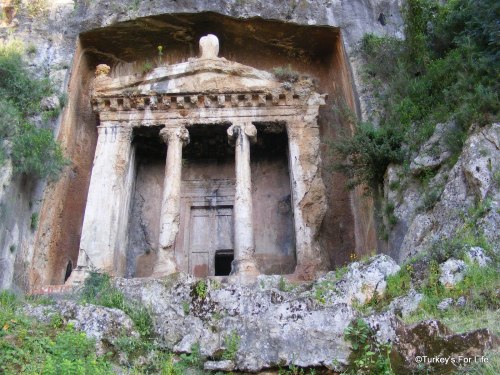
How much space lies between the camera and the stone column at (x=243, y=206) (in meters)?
12.6

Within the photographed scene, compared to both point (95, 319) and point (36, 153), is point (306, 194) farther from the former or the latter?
point (95, 319)

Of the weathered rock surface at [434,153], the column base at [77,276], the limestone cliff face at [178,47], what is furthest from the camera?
the limestone cliff face at [178,47]

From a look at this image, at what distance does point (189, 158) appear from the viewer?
16.0 metres

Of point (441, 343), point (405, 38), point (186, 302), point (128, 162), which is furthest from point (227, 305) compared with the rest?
point (405, 38)

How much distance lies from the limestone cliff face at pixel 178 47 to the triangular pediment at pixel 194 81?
49.8 inches

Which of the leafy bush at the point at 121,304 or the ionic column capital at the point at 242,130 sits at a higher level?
the ionic column capital at the point at 242,130

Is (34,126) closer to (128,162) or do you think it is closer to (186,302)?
(128,162)

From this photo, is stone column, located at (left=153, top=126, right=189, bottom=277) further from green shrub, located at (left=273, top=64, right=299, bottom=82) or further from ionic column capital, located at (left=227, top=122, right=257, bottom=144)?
green shrub, located at (left=273, top=64, right=299, bottom=82)

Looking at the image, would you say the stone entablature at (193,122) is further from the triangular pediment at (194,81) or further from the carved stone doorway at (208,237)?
the carved stone doorway at (208,237)

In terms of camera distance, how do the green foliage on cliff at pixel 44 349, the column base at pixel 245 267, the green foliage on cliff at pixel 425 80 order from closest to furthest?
the green foliage on cliff at pixel 44 349 < the green foliage on cliff at pixel 425 80 < the column base at pixel 245 267

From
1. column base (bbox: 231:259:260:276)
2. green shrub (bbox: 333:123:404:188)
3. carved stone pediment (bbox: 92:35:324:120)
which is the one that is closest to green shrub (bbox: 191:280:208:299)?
column base (bbox: 231:259:260:276)

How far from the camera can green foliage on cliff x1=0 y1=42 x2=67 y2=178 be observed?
12.5 m

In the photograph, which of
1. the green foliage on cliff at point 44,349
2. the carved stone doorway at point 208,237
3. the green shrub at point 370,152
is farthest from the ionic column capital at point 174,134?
the green foliage on cliff at point 44,349

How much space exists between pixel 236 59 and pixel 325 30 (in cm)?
245
